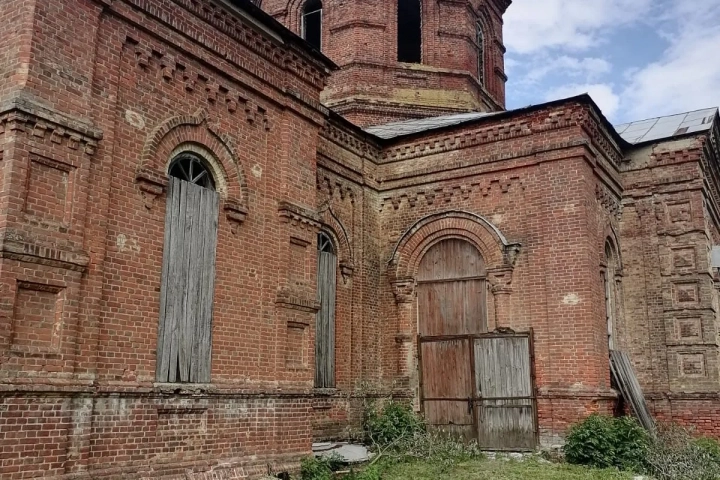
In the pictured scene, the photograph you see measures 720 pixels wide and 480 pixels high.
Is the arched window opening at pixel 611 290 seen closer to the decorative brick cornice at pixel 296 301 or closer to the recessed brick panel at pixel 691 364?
the recessed brick panel at pixel 691 364

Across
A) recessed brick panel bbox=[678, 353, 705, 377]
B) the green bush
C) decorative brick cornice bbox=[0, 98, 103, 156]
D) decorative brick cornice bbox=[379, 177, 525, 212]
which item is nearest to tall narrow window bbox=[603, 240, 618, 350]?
recessed brick panel bbox=[678, 353, 705, 377]

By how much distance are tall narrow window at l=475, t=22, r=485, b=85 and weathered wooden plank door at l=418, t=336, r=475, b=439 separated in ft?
30.7

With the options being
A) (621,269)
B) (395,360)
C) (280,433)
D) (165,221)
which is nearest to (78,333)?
(165,221)

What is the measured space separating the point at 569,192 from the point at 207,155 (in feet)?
21.2

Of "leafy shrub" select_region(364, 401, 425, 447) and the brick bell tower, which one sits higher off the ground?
the brick bell tower

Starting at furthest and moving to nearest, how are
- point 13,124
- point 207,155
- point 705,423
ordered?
point 705,423, point 207,155, point 13,124

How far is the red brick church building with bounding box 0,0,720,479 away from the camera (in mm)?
6672

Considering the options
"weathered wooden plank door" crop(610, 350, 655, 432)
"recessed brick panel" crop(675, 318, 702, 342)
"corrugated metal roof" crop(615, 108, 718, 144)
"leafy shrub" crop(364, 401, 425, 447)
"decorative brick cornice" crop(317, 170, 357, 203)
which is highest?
"corrugated metal roof" crop(615, 108, 718, 144)

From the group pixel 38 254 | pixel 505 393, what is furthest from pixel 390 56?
pixel 38 254

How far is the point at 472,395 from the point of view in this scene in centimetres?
1223

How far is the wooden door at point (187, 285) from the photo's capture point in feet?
26.1

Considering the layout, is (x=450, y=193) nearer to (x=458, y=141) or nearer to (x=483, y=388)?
(x=458, y=141)

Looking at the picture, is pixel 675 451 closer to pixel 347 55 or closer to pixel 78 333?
pixel 78 333

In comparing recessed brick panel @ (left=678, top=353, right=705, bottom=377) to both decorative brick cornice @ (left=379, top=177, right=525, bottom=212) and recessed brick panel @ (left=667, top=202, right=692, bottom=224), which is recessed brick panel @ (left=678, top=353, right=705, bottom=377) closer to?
recessed brick panel @ (left=667, top=202, right=692, bottom=224)
